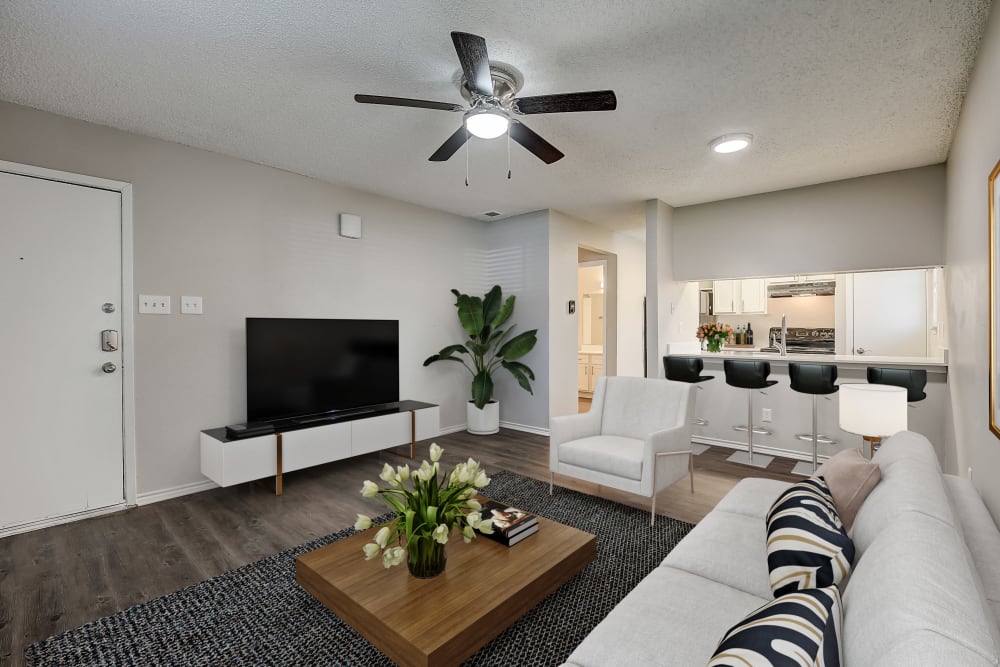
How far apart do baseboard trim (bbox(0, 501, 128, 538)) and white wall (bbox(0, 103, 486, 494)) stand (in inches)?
8.1

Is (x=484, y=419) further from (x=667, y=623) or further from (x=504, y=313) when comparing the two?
(x=667, y=623)

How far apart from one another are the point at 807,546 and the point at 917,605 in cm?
62

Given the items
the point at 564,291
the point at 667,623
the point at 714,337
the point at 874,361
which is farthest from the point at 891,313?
the point at 667,623

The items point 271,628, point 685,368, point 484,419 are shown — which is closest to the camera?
point 271,628

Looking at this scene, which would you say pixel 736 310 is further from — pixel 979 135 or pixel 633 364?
pixel 979 135

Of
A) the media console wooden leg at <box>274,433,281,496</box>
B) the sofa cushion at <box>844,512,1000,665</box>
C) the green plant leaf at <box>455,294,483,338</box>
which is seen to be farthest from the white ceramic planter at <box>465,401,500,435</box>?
the sofa cushion at <box>844,512,1000,665</box>

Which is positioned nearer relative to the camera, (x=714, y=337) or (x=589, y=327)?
(x=714, y=337)

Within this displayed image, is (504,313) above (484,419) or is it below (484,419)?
above

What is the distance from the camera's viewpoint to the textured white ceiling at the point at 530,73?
198cm

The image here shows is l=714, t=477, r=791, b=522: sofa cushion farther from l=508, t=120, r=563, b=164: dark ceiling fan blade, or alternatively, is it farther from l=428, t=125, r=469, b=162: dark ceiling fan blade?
l=428, t=125, r=469, b=162: dark ceiling fan blade

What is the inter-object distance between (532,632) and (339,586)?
0.78 metres

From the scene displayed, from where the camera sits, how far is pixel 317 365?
3895 millimetres

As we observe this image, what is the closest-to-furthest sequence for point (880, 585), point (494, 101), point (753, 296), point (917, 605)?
point (917, 605) < point (880, 585) < point (494, 101) < point (753, 296)

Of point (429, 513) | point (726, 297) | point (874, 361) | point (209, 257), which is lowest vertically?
point (429, 513)
